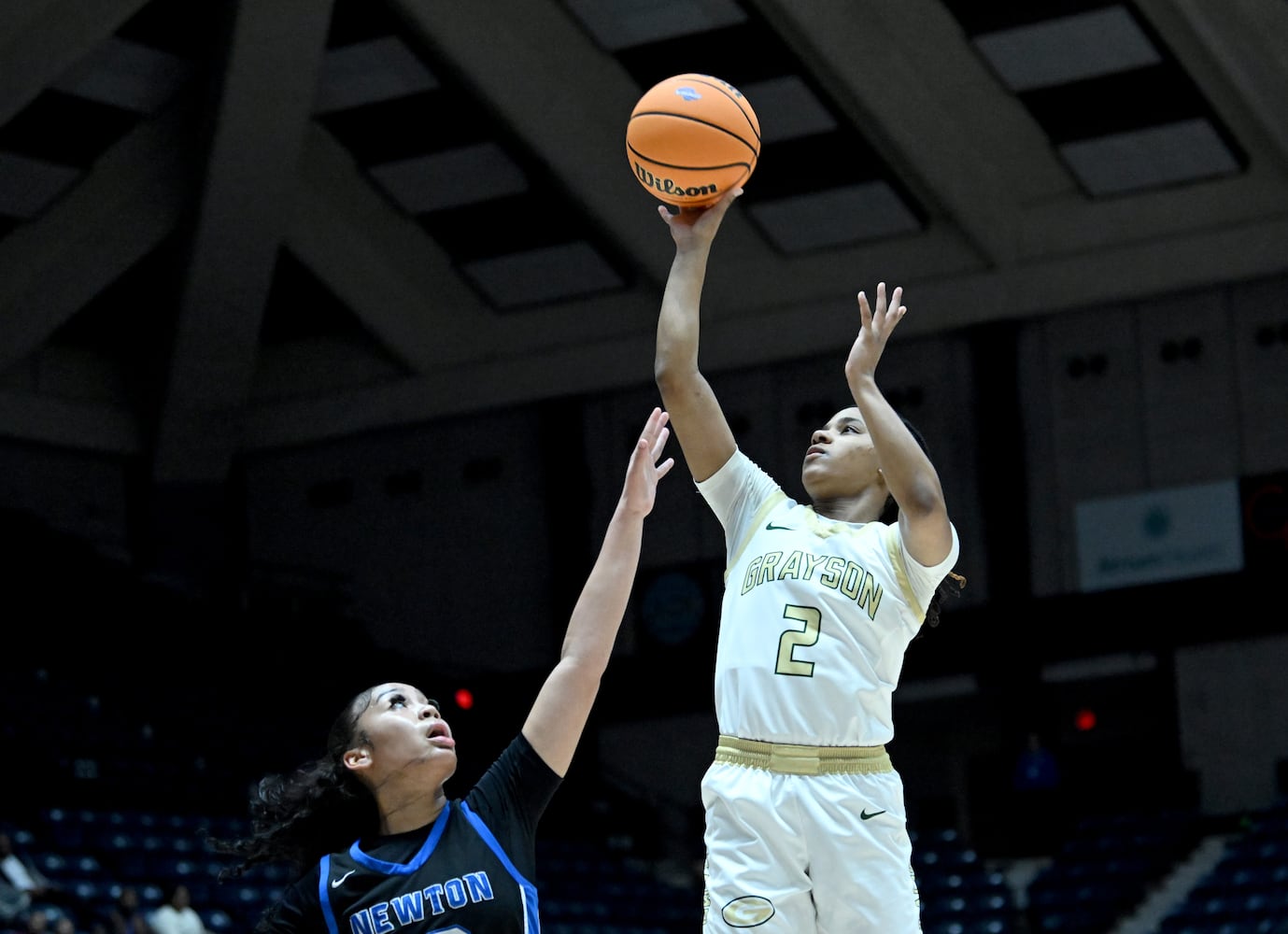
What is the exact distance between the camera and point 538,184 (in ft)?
70.4

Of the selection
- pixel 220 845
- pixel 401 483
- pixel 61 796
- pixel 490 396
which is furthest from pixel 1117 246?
pixel 220 845

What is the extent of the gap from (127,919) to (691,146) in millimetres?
9536

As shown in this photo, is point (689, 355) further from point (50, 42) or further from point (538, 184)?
point (538, 184)

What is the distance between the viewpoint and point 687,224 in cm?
537

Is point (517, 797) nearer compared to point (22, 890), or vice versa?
point (517, 797)

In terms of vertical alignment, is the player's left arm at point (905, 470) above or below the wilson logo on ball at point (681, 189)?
below

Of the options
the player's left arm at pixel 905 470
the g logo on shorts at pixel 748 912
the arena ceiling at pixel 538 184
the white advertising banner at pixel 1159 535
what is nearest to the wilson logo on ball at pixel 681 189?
the player's left arm at pixel 905 470

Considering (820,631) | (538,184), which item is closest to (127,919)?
(820,631)

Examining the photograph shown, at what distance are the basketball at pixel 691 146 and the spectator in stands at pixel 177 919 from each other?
9338mm

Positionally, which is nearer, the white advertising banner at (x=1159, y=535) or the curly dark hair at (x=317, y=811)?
the curly dark hair at (x=317, y=811)

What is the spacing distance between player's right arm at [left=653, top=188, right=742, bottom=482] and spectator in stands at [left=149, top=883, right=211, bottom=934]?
912 cm

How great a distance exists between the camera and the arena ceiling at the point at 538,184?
18.7 m

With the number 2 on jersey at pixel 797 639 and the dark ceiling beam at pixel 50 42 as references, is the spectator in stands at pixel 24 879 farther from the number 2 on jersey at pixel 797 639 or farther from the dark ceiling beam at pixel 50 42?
the number 2 on jersey at pixel 797 639

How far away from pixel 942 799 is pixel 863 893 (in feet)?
59.4
